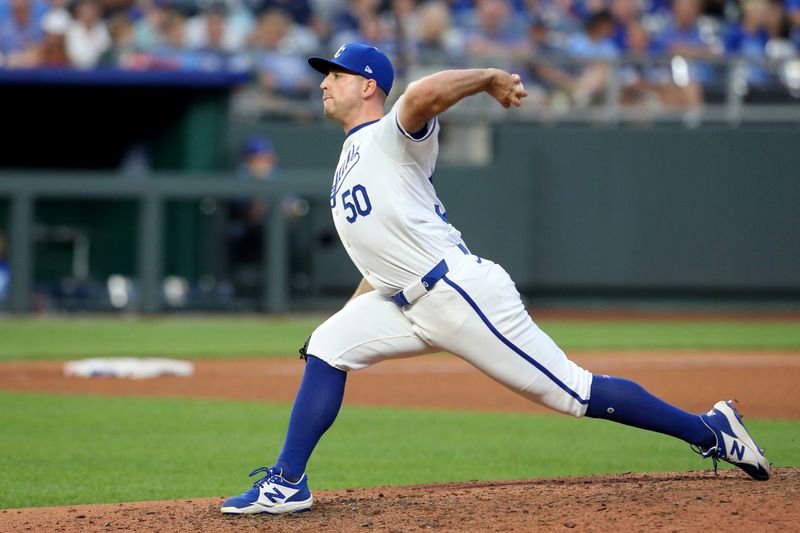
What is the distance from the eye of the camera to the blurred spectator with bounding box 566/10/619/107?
14.7 meters

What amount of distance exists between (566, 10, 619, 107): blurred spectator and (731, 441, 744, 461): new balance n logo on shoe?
34.9 feet

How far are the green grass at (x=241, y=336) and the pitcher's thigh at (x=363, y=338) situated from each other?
6.57 metres

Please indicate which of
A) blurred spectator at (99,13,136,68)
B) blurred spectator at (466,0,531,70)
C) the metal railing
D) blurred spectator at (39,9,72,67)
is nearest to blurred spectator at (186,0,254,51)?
blurred spectator at (99,13,136,68)

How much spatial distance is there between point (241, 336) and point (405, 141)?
8704 millimetres

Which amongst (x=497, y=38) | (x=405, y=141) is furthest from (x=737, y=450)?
(x=497, y=38)

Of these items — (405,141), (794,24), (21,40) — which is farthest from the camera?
(794,24)

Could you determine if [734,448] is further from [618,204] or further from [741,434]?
[618,204]

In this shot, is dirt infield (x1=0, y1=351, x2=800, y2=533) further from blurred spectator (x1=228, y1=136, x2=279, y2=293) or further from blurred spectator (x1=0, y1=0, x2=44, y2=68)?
blurred spectator (x1=0, y1=0, x2=44, y2=68)

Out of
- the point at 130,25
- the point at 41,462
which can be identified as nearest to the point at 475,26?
the point at 130,25

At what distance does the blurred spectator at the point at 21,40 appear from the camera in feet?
46.0

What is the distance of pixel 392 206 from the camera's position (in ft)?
13.5

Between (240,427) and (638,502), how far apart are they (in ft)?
10.7

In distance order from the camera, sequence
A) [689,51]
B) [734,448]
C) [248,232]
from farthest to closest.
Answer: [689,51], [248,232], [734,448]

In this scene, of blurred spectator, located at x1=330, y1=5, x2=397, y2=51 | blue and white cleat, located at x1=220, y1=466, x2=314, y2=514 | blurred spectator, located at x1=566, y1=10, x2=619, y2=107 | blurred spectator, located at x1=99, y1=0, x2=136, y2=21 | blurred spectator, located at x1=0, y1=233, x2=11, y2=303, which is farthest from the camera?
blurred spectator, located at x1=99, y1=0, x2=136, y2=21
